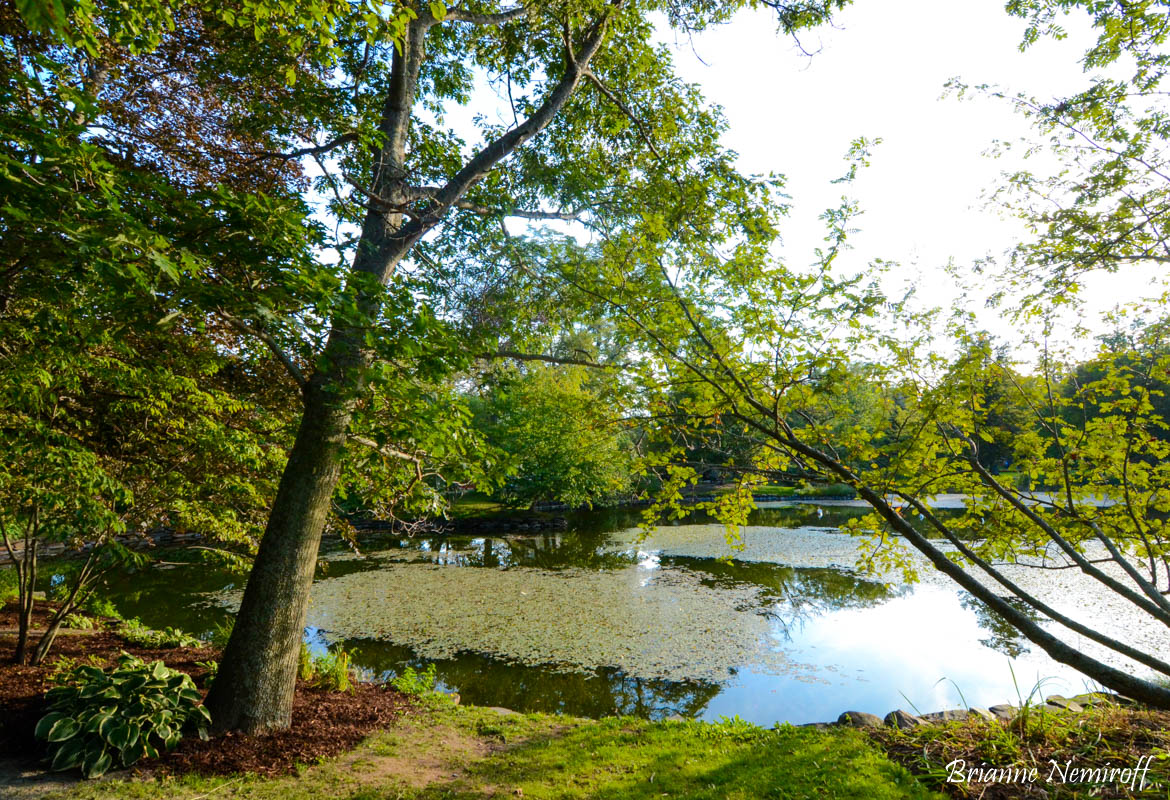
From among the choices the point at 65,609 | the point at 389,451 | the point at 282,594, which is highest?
the point at 389,451

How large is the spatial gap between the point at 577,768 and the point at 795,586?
8326mm

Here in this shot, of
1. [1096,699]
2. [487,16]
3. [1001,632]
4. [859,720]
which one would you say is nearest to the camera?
[1096,699]

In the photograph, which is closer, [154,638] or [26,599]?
[26,599]

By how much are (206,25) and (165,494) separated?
4.45 metres

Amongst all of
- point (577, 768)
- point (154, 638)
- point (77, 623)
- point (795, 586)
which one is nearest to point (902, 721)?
point (577, 768)

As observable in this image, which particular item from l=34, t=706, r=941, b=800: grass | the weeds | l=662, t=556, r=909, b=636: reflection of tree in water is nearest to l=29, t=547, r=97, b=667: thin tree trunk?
the weeds

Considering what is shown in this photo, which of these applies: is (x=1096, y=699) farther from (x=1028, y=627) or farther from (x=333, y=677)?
(x=333, y=677)

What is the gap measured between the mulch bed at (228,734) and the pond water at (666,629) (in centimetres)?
177

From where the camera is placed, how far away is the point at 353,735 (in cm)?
423

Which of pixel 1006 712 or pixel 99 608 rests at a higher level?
pixel 99 608

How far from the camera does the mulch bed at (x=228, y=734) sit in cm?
355

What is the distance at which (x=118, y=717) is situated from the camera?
11.8ft

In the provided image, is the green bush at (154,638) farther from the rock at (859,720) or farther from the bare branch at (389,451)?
the rock at (859,720)

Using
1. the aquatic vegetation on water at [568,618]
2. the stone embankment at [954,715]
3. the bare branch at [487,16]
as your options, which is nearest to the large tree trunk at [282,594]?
the aquatic vegetation on water at [568,618]
